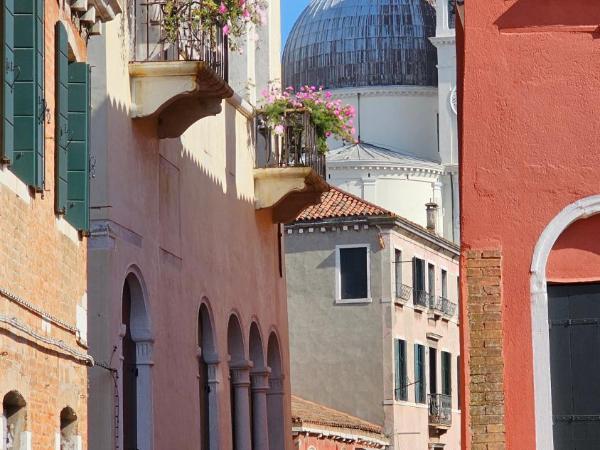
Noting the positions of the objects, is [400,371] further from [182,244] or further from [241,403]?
[182,244]

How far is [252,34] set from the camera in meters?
30.5

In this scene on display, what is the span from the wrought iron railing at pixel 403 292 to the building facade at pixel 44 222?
36594mm

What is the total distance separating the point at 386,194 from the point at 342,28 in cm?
1062

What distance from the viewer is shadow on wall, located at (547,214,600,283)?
16.2 meters

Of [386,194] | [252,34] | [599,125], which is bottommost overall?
[599,125]

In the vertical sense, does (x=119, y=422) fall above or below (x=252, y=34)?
below

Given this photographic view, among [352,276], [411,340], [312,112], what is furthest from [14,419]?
[411,340]

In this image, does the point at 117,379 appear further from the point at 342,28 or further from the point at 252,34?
the point at 342,28

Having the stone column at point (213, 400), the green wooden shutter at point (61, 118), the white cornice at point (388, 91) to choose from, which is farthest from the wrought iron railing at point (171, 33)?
the white cornice at point (388, 91)

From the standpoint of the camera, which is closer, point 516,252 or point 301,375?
point 516,252

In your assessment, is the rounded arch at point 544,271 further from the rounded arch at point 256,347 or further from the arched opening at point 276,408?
the arched opening at point 276,408

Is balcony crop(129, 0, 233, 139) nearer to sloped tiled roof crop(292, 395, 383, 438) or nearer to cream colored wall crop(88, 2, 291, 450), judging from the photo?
→ cream colored wall crop(88, 2, 291, 450)

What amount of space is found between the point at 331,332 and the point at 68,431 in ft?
121

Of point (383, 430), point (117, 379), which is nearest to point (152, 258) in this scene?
point (117, 379)
